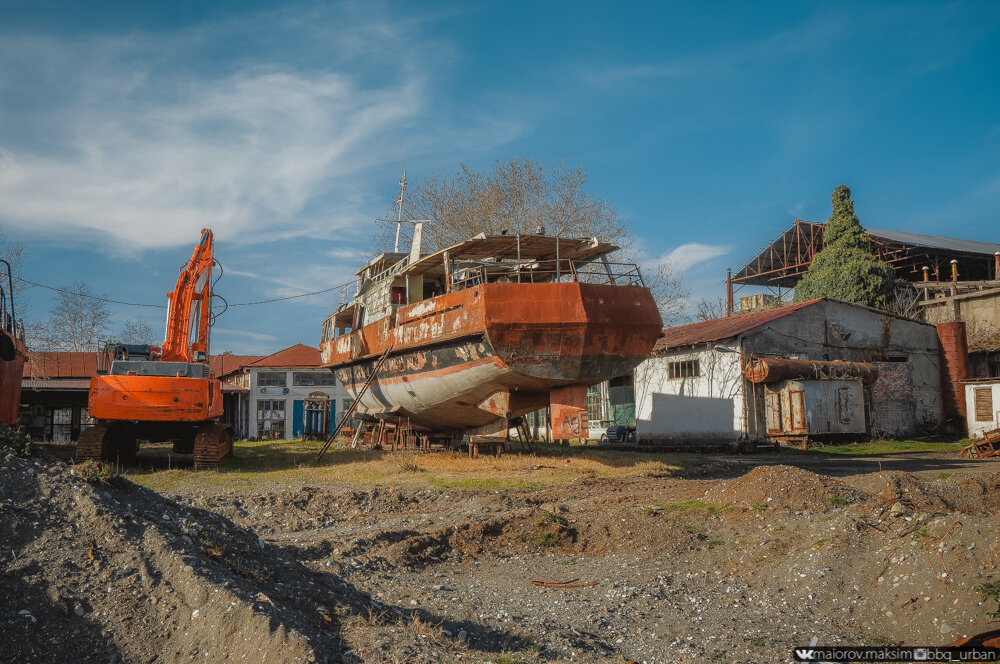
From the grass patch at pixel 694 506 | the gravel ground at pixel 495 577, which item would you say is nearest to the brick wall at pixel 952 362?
the gravel ground at pixel 495 577

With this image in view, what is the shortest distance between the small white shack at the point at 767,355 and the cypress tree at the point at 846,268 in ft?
16.5

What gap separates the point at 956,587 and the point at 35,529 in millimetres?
Answer: 5940

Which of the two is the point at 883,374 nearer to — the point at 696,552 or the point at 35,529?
the point at 696,552

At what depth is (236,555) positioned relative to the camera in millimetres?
4578

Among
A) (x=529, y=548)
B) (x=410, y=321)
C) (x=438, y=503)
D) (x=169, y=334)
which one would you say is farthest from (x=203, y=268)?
(x=529, y=548)

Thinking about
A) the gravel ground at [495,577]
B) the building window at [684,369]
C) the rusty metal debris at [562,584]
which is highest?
the building window at [684,369]

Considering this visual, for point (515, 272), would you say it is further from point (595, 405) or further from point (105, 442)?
point (595, 405)

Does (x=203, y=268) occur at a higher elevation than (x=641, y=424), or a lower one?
higher

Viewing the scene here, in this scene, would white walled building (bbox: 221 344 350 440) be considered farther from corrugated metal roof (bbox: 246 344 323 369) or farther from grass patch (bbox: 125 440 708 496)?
grass patch (bbox: 125 440 708 496)

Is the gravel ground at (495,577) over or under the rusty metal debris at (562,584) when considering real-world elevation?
over

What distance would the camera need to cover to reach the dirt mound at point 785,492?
771cm

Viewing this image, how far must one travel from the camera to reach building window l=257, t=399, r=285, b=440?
101 feet

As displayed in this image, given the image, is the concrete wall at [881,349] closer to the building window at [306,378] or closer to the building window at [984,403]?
the building window at [984,403]

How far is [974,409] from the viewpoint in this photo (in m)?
21.0
